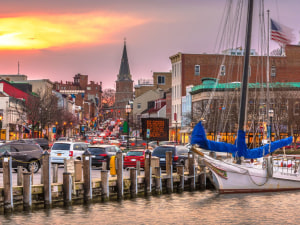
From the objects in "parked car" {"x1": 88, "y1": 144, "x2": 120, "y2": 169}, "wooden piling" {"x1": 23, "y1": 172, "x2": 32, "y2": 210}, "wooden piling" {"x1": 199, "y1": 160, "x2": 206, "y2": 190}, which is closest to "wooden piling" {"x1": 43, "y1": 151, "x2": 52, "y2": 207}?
"wooden piling" {"x1": 23, "y1": 172, "x2": 32, "y2": 210}

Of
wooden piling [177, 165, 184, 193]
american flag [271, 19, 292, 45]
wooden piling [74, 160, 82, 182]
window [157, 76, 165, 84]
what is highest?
window [157, 76, 165, 84]

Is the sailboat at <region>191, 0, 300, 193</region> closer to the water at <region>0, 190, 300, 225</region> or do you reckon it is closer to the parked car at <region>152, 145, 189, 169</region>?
the water at <region>0, 190, 300, 225</region>

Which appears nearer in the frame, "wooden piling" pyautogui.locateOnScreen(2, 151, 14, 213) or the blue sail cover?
"wooden piling" pyautogui.locateOnScreen(2, 151, 14, 213)

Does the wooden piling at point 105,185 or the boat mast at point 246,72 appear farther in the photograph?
the boat mast at point 246,72

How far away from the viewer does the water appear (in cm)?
2686

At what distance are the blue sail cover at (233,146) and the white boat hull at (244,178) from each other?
0.85 metres

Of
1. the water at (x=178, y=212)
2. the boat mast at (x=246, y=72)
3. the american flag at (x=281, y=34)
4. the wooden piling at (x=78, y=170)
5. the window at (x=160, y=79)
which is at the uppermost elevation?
the window at (x=160, y=79)

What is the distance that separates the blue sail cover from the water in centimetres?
282

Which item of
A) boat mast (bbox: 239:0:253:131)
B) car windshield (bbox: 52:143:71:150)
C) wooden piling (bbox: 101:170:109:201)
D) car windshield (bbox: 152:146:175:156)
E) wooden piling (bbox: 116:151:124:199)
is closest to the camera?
wooden piling (bbox: 101:170:109:201)

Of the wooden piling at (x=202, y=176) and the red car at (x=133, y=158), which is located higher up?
the red car at (x=133, y=158)

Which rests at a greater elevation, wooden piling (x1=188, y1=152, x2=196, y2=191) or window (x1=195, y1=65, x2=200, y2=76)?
window (x1=195, y1=65, x2=200, y2=76)

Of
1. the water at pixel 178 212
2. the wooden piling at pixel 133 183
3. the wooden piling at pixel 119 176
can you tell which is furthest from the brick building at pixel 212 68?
the wooden piling at pixel 119 176

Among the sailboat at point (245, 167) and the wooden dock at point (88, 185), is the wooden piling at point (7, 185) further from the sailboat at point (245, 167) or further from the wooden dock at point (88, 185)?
the sailboat at point (245, 167)

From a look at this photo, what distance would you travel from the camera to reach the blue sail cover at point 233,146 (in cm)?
3559
